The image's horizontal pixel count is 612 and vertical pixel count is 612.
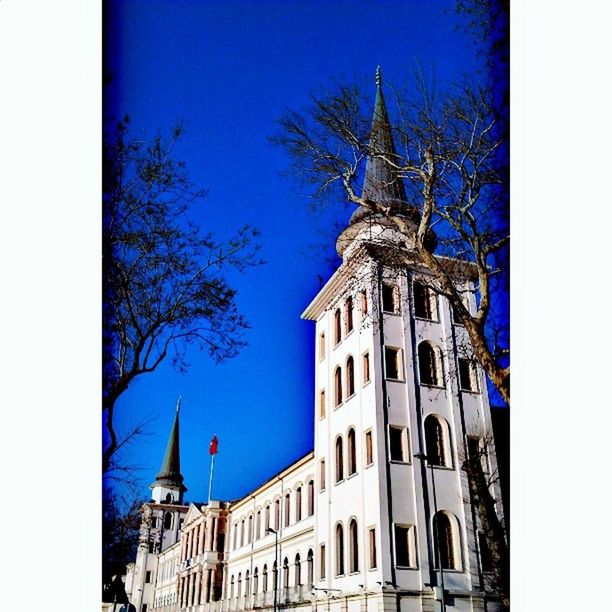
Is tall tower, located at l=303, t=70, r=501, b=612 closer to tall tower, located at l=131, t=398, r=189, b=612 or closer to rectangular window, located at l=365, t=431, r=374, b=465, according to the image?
rectangular window, located at l=365, t=431, r=374, b=465

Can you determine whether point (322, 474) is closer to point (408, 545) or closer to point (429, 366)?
point (408, 545)

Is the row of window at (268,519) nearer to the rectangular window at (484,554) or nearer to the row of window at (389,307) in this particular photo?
the row of window at (389,307)

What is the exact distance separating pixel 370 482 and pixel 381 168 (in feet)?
8.02

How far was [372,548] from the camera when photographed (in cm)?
477

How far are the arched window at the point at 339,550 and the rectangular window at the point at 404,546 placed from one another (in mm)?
504

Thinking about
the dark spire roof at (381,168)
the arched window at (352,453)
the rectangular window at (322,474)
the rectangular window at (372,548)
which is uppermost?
the dark spire roof at (381,168)

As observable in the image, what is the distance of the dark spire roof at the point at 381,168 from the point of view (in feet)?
16.4

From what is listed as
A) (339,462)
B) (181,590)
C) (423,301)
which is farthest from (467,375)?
(181,590)

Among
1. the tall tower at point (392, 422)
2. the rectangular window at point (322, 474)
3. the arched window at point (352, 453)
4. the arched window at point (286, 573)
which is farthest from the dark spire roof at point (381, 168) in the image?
the arched window at point (286, 573)

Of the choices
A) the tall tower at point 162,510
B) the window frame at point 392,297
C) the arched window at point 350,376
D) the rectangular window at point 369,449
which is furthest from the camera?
the arched window at point 350,376

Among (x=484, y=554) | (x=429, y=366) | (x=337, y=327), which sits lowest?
(x=484, y=554)

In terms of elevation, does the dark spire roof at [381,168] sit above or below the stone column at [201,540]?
above
